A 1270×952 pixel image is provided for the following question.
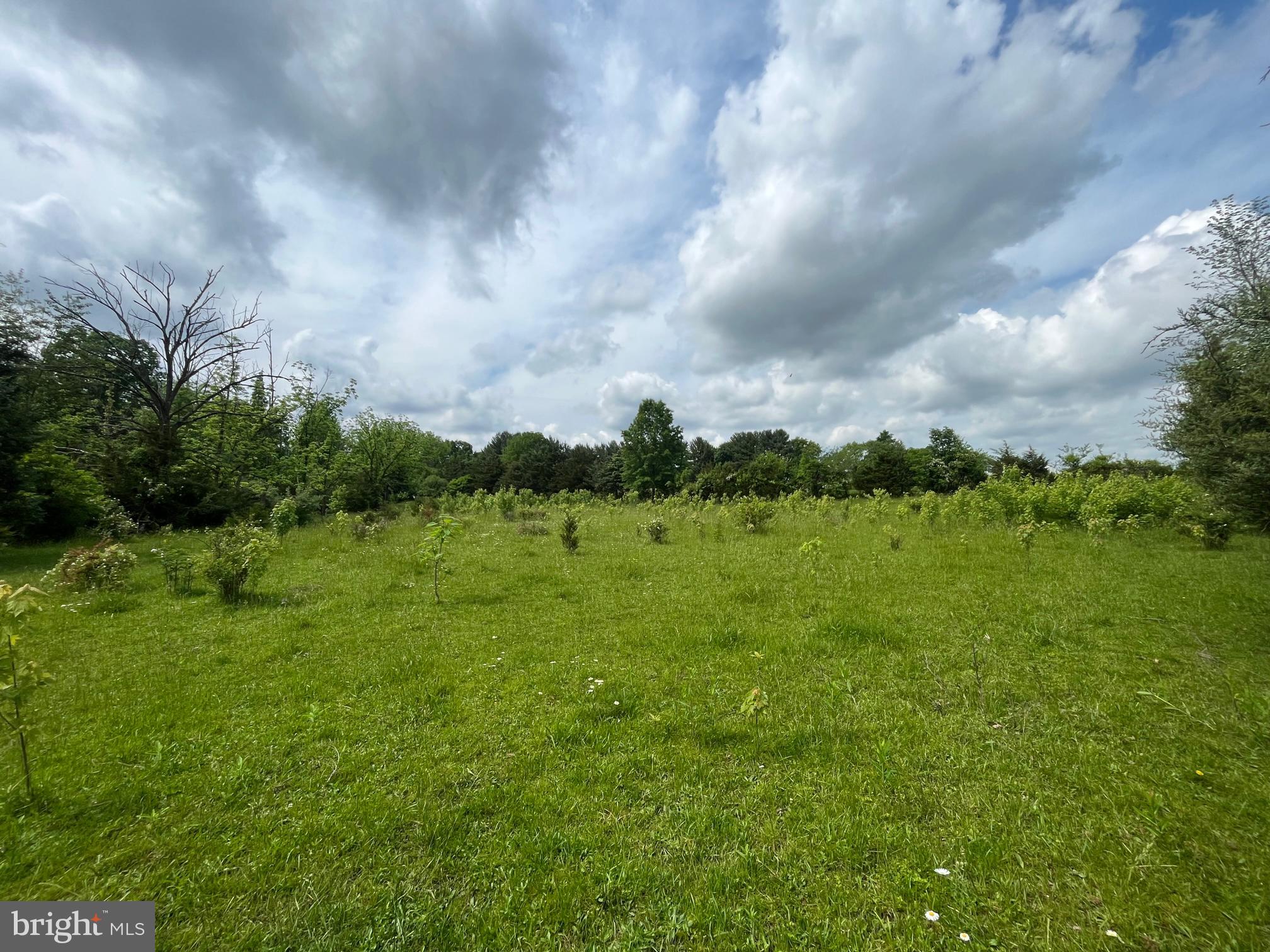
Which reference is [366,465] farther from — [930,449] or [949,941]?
[930,449]

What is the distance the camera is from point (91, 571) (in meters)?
9.23

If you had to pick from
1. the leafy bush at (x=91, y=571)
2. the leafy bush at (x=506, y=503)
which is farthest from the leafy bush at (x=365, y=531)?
the leafy bush at (x=506, y=503)

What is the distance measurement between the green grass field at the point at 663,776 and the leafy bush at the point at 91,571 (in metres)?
1.84

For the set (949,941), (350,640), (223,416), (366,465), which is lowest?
(949,941)

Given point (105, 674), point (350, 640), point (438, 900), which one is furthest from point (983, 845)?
point (105, 674)

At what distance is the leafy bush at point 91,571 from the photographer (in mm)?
9078

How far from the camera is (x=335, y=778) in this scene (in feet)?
12.0

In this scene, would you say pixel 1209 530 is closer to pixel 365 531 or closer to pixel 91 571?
pixel 365 531

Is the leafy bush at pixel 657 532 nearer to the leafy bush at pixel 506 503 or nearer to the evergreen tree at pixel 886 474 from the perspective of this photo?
the leafy bush at pixel 506 503

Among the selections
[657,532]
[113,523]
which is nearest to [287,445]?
[113,523]

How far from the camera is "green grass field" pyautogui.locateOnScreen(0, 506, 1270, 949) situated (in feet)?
8.29

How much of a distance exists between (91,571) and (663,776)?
12462 millimetres

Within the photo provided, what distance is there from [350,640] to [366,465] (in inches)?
1243

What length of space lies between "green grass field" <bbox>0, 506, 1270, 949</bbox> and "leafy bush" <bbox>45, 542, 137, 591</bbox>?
72.4 inches
